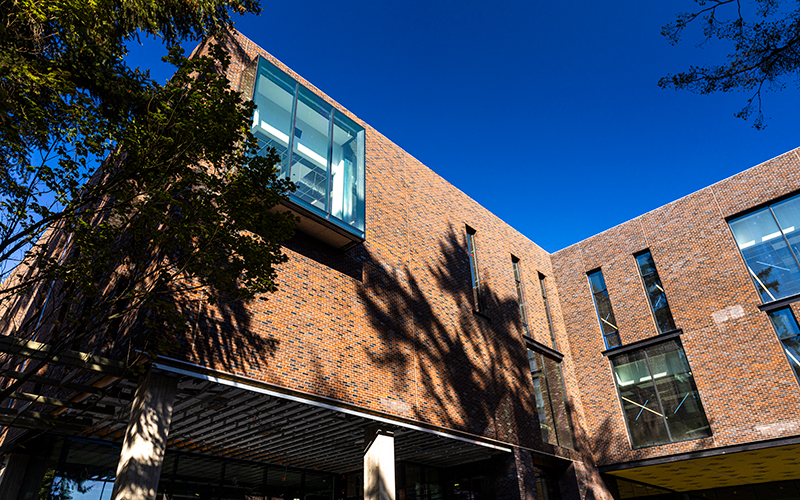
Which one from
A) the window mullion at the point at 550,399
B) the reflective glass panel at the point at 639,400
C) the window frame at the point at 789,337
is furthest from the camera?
the window mullion at the point at 550,399

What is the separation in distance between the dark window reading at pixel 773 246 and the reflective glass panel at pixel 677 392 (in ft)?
12.5

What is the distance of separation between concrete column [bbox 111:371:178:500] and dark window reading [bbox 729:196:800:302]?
1983 cm

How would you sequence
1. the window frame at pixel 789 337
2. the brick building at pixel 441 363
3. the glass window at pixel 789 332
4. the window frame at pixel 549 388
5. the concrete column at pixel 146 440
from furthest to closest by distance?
the window frame at pixel 549 388
the glass window at pixel 789 332
the window frame at pixel 789 337
the brick building at pixel 441 363
the concrete column at pixel 146 440

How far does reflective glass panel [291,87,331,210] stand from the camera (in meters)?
13.3

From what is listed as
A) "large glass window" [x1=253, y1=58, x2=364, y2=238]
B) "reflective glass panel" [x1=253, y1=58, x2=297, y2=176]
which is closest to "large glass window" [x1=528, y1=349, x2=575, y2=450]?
"large glass window" [x1=253, y1=58, x2=364, y2=238]

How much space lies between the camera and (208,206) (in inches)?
349

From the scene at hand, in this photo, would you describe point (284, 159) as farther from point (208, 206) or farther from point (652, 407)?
point (652, 407)

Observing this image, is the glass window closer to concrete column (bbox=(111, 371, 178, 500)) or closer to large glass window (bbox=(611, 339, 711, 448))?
large glass window (bbox=(611, 339, 711, 448))

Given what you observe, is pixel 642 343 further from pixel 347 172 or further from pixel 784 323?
pixel 347 172

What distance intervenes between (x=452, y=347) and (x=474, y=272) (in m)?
4.19

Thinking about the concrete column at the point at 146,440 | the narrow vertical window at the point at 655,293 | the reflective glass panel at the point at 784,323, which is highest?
the narrow vertical window at the point at 655,293

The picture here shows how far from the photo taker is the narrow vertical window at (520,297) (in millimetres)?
21169

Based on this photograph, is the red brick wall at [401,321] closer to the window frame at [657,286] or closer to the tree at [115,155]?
the tree at [115,155]

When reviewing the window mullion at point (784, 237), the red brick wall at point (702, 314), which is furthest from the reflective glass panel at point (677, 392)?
the window mullion at point (784, 237)
